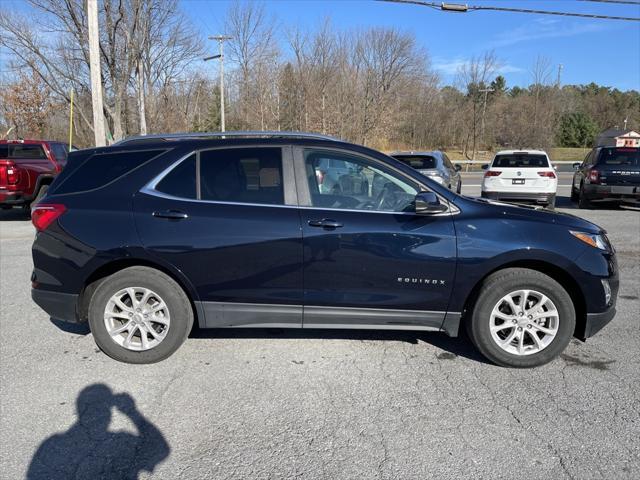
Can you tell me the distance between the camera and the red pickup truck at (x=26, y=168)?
34.7 ft

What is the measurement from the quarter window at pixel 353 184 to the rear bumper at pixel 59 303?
6.89 ft

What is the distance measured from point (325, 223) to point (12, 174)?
1000 centimetres

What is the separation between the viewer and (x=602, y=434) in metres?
2.80

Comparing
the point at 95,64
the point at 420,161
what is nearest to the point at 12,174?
the point at 95,64

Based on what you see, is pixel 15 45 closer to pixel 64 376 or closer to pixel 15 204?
pixel 15 204

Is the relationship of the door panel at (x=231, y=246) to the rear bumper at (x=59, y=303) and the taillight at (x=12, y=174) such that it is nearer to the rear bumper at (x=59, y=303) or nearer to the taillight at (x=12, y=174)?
the rear bumper at (x=59, y=303)

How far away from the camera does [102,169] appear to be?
3.81m

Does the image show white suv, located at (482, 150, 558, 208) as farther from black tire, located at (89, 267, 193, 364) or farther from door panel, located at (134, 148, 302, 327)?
black tire, located at (89, 267, 193, 364)

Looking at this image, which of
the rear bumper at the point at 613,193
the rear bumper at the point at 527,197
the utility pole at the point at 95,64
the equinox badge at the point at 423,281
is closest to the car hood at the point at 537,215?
the equinox badge at the point at 423,281

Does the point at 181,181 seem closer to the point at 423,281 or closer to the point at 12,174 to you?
the point at 423,281

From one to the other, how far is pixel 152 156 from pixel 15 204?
9115 millimetres

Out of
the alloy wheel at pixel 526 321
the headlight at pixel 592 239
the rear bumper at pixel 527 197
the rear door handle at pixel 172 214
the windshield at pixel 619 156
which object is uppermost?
the windshield at pixel 619 156

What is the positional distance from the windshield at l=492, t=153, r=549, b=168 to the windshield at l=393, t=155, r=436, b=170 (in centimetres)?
162

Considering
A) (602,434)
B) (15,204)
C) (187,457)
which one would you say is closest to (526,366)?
(602,434)
